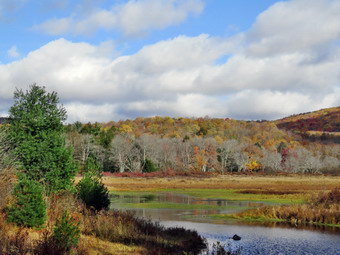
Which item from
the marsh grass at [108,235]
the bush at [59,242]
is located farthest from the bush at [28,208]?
the bush at [59,242]

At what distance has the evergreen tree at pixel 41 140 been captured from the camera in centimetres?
2788

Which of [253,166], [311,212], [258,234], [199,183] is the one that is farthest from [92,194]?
[253,166]

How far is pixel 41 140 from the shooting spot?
29.4 m

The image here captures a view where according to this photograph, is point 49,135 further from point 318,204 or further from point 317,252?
point 318,204

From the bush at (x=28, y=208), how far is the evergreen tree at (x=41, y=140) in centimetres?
549

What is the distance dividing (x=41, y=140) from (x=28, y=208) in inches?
381

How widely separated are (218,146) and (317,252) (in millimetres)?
112711

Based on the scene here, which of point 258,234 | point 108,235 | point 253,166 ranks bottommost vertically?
point 258,234

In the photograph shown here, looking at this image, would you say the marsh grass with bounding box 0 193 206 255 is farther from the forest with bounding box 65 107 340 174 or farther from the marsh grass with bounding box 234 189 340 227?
the forest with bounding box 65 107 340 174

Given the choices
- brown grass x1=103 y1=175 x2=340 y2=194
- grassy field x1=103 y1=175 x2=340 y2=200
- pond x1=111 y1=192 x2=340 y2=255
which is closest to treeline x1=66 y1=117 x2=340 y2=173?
brown grass x1=103 y1=175 x2=340 y2=194

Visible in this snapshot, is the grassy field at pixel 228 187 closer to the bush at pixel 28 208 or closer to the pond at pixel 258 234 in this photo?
the pond at pixel 258 234

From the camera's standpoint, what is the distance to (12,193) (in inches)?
921

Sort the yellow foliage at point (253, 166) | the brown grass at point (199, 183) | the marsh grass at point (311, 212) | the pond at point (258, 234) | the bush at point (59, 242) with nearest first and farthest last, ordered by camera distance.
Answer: the bush at point (59, 242), the pond at point (258, 234), the marsh grass at point (311, 212), the brown grass at point (199, 183), the yellow foliage at point (253, 166)

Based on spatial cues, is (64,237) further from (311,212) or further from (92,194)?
(311,212)
